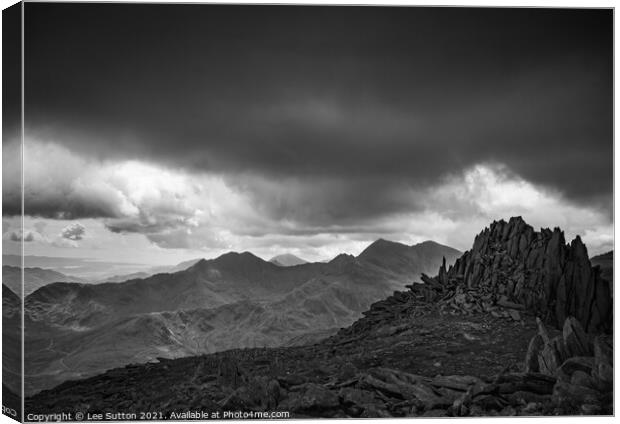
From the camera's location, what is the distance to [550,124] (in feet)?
62.1

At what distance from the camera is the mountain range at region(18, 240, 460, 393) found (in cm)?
1834

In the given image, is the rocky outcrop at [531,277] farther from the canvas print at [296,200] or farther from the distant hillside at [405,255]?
the distant hillside at [405,255]

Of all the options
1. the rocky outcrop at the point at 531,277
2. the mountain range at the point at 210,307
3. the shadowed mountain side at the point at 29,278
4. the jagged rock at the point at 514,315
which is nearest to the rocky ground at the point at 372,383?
the mountain range at the point at 210,307

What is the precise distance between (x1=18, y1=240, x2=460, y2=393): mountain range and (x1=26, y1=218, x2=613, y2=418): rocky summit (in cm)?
56

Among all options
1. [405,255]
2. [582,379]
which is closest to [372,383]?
[405,255]

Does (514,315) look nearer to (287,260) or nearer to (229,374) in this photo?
(287,260)

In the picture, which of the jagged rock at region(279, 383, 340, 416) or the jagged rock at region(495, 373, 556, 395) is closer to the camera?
the jagged rock at region(279, 383, 340, 416)

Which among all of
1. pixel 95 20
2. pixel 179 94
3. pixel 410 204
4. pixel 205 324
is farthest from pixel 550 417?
pixel 95 20

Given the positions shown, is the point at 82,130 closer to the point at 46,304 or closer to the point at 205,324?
the point at 46,304

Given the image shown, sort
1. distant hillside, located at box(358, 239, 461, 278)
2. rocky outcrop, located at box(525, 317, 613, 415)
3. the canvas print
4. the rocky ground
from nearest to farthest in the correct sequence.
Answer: the rocky ground, the canvas print, rocky outcrop, located at box(525, 317, 613, 415), distant hillside, located at box(358, 239, 461, 278)

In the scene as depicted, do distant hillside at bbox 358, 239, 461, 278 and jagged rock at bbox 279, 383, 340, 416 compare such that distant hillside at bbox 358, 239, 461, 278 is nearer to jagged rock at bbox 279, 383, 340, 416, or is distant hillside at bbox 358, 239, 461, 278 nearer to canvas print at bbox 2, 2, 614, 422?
canvas print at bbox 2, 2, 614, 422

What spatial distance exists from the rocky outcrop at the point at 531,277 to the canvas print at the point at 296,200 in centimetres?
7

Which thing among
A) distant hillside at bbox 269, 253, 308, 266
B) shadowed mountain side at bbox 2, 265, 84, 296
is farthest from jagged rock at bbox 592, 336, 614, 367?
shadowed mountain side at bbox 2, 265, 84, 296

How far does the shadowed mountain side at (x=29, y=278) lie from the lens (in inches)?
659
